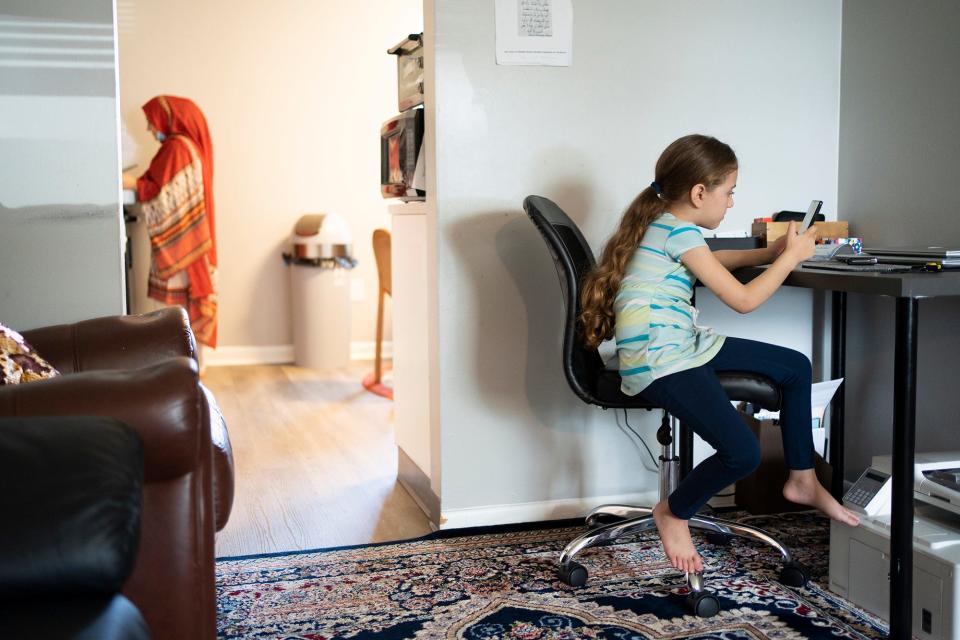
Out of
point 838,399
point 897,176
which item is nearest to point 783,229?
point 897,176

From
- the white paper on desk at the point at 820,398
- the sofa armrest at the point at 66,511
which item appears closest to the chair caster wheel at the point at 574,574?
the white paper on desk at the point at 820,398

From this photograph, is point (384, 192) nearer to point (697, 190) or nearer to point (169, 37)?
point (697, 190)

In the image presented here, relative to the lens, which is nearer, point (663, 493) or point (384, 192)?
point (663, 493)

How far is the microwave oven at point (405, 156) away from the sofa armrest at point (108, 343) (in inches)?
33.2

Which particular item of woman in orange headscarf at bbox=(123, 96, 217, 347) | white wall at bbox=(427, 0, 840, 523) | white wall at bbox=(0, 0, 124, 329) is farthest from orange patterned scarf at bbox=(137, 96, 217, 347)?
white wall at bbox=(427, 0, 840, 523)

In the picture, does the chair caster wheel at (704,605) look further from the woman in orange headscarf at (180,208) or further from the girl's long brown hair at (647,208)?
the woman in orange headscarf at (180,208)

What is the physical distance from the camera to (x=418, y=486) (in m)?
3.00

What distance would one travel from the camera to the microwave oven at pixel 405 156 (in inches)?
108

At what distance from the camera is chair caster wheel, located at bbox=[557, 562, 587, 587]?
7.27ft

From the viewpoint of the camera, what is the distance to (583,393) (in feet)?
7.30

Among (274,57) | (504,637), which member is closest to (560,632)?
(504,637)

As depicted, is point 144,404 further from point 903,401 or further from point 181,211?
point 181,211

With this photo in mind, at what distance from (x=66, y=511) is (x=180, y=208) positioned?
13.6 ft

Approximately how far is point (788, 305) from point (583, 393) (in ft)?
3.38
